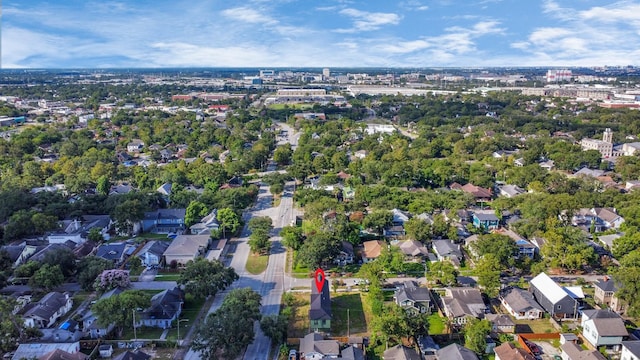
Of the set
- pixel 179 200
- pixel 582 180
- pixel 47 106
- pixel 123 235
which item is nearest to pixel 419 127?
pixel 582 180

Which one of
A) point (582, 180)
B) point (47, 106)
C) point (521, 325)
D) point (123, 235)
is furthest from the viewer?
point (47, 106)

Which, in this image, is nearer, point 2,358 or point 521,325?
point 2,358

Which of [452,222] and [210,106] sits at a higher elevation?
[210,106]

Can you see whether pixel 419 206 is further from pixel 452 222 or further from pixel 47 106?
pixel 47 106

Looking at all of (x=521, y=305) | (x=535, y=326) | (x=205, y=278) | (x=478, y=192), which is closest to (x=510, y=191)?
(x=478, y=192)

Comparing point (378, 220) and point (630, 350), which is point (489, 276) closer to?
point (630, 350)

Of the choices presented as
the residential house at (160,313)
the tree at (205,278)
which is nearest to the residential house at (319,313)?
the tree at (205,278)

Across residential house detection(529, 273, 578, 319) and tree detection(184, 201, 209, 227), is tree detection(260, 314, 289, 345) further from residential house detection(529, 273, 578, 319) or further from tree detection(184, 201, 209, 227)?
tree detection(184, 201, 209, 227)

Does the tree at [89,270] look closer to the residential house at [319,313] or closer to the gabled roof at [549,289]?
the residential house at [319,313]
